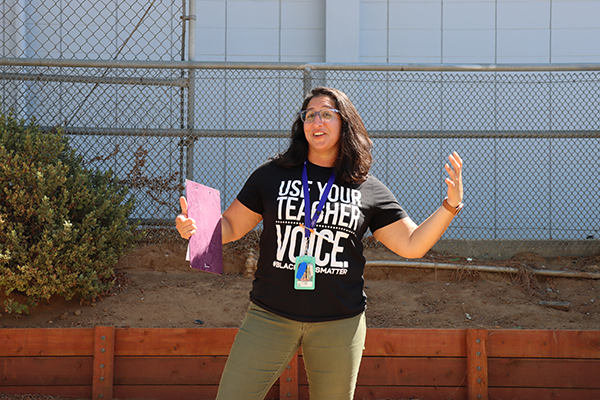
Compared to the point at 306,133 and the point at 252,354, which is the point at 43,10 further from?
the point at 252,354

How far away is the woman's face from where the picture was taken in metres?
2.43

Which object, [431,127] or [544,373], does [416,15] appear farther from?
[544,373]

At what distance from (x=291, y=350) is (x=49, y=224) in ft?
9.19

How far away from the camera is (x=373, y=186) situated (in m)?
2.48

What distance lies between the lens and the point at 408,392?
12.7ft

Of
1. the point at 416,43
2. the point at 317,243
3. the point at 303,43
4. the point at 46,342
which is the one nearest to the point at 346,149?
the point at 317,243

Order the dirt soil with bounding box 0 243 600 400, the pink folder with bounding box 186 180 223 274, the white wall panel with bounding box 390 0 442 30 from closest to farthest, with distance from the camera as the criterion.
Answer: the pink folder with bounding box 186 180 223 274 < the dirt soil with bounding box 0 243 600 400 < the white wall panel with bounding box 390 0 442 30

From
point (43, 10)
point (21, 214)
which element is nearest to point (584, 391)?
point (21, 214)

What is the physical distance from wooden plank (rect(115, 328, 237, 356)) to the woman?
169 cm

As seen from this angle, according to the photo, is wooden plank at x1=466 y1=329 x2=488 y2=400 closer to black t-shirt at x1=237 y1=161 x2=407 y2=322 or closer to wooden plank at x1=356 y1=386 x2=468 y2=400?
wooden plank at x1=356 y1=386 x2=468 y2=400

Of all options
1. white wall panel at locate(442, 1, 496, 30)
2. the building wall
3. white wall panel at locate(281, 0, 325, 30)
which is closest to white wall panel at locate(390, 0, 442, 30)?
the building wall

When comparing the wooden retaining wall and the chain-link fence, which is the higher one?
the chain-link fence

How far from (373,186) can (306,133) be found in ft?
1.34

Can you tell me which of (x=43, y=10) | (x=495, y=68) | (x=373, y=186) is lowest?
(x=373, y=186)
